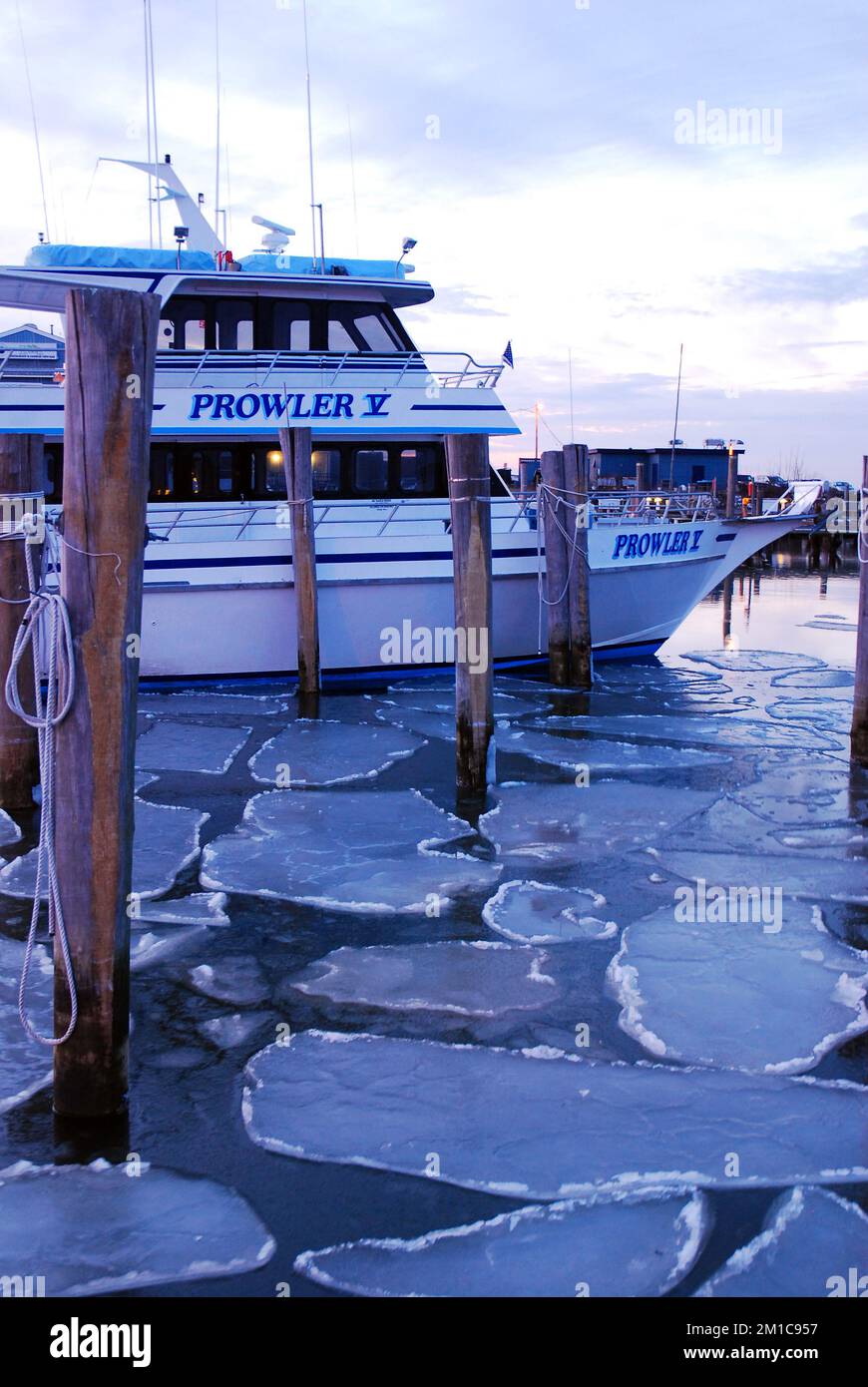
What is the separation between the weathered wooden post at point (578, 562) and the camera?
12602mm

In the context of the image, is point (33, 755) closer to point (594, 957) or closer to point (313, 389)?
point (594, 957)

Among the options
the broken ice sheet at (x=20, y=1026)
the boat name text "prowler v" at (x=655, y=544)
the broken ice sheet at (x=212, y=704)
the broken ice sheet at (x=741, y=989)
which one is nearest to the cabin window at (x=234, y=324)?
the broken ice sheet at (x=212, y=704)

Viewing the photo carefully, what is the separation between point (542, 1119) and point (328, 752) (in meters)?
6.06

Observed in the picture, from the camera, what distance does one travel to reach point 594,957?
5.41 meters

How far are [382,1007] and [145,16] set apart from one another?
50.4 ft

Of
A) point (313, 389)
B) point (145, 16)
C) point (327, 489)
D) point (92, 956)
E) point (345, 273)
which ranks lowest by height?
point (92, 956)

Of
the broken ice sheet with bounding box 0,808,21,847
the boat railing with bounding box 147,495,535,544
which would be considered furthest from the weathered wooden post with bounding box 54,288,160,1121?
the boat railing with bounding box 147,495,535,544

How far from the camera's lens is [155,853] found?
277 inches

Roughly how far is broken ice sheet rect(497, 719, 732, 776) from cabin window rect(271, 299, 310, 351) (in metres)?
6.53

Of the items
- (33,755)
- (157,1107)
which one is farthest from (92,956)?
(33,755)

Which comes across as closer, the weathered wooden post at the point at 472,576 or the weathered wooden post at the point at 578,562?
the weathered wooden post at the point at 472,576

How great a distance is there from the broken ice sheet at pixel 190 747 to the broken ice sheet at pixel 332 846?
1.17 metres

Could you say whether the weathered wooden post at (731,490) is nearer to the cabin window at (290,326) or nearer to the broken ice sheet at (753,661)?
the broken ice sheet at (753,661)

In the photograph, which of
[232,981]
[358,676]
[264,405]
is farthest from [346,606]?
[232,981]
